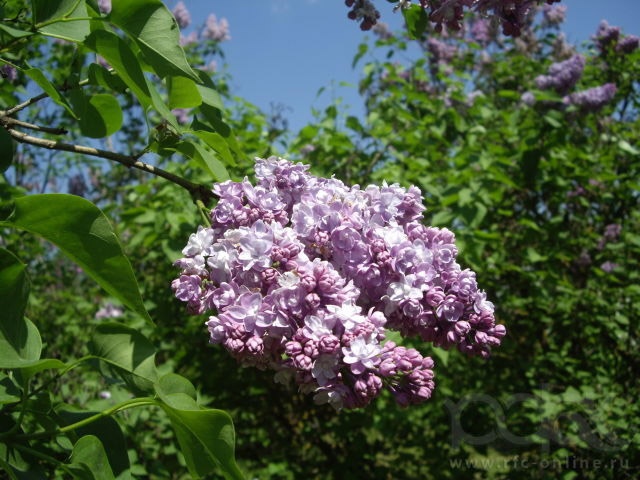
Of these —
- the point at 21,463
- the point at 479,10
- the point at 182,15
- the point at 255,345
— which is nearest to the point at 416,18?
the point at 479,10

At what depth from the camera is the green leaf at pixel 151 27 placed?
87cm

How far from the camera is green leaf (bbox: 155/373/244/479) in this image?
2.56ft

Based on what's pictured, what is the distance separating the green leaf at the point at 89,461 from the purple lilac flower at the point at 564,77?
3.60 meters

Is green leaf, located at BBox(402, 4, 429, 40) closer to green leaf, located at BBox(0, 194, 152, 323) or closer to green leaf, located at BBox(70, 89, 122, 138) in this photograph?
green leaf, located at BBox(70, 89, 122, 138)

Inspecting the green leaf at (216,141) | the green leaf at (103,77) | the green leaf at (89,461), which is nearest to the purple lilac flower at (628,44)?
the green leaf at (216,141)

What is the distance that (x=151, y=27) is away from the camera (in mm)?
881

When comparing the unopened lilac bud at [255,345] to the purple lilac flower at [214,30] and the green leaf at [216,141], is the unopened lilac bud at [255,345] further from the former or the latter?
the purple lilac flower at [214,30]

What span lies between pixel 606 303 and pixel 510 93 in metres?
1.32

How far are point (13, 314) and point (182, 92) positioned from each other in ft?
1.52

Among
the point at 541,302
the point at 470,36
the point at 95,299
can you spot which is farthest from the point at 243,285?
the point at 470,36

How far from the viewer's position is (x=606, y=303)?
10.4 feet

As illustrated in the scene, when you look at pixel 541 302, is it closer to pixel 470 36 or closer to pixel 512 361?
pixel 512 361

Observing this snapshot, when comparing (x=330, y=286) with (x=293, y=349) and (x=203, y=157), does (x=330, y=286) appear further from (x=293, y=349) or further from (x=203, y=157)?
(x=203, y=157)

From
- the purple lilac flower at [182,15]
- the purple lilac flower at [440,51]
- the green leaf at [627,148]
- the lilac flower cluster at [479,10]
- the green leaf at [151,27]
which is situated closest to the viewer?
the green leaf at [151,27]
